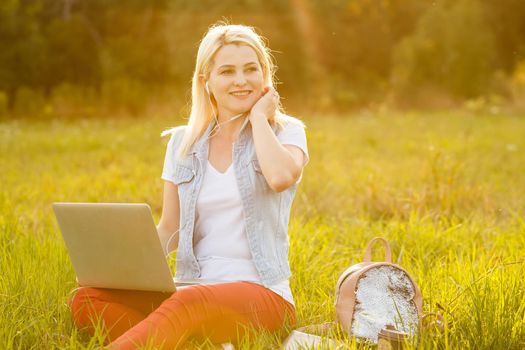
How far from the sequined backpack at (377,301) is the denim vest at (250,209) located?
1.08ft

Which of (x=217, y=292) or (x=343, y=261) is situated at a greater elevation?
(x=217, y=292)

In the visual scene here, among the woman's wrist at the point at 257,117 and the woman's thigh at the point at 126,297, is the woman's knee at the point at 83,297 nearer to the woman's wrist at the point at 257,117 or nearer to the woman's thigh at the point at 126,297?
the woman's thigh at the point at 126,297

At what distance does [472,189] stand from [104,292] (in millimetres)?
3734

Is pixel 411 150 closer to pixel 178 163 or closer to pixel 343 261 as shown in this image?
pixel 343 261

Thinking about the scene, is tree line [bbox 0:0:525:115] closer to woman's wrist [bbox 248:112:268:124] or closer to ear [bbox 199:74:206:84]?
ear [bbox 199:74:206:84]

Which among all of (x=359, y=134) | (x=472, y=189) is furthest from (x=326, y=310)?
(x=359, y=134)

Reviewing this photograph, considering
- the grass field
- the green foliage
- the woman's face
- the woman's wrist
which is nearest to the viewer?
the grass field

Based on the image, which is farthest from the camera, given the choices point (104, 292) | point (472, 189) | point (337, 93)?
point (337, 93)

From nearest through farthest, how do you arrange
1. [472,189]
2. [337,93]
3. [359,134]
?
[472,189] → [359,134] → [337,93]

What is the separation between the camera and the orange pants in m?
2.86

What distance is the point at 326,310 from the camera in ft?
11.7

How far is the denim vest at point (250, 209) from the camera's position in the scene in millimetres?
3254

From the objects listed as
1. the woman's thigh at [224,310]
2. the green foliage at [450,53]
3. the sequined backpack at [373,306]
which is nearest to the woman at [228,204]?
the woman's thigh at [224,310]

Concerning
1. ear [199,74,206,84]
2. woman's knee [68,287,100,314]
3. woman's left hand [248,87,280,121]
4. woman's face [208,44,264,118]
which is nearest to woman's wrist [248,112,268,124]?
woman's left hand [248,87,280,121]
